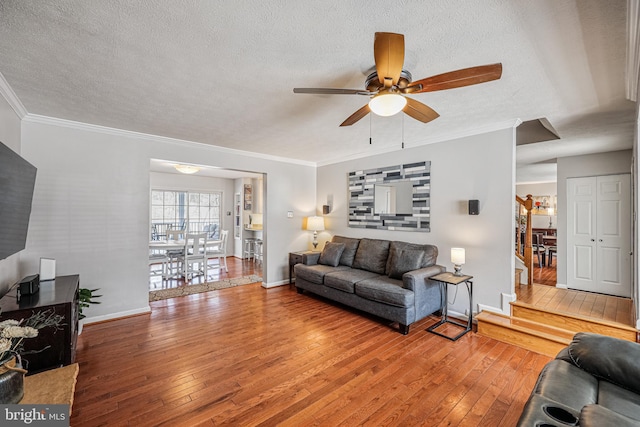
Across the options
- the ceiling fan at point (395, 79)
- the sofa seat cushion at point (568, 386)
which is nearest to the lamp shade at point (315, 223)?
the ceiling fan at point (395, 79)

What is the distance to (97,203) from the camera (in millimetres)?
3482

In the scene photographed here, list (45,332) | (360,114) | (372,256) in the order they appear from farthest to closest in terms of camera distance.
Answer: (372,256) → (360,114) → (45,332)

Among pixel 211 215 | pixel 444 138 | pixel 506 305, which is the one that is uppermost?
pixel 444 138

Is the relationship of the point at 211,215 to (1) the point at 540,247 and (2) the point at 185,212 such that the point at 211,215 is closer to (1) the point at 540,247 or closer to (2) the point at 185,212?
(2) the point at 185,212

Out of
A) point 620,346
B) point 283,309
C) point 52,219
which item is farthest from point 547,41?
point 52,219

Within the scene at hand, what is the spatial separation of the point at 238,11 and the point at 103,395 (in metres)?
2.84

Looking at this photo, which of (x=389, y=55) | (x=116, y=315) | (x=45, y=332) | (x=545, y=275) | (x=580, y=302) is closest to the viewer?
(x=389, y=55)

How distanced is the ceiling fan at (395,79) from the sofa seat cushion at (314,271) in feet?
Result: 9.51

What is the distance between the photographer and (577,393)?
139 centimetres

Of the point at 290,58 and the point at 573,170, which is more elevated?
the point at 290,58

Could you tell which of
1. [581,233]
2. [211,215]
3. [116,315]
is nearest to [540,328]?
[581,233]

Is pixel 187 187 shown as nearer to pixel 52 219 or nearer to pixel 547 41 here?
pixel 52 219

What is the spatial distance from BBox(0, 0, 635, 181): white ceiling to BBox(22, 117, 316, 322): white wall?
35 centimetres

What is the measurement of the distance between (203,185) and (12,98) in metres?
5.54
